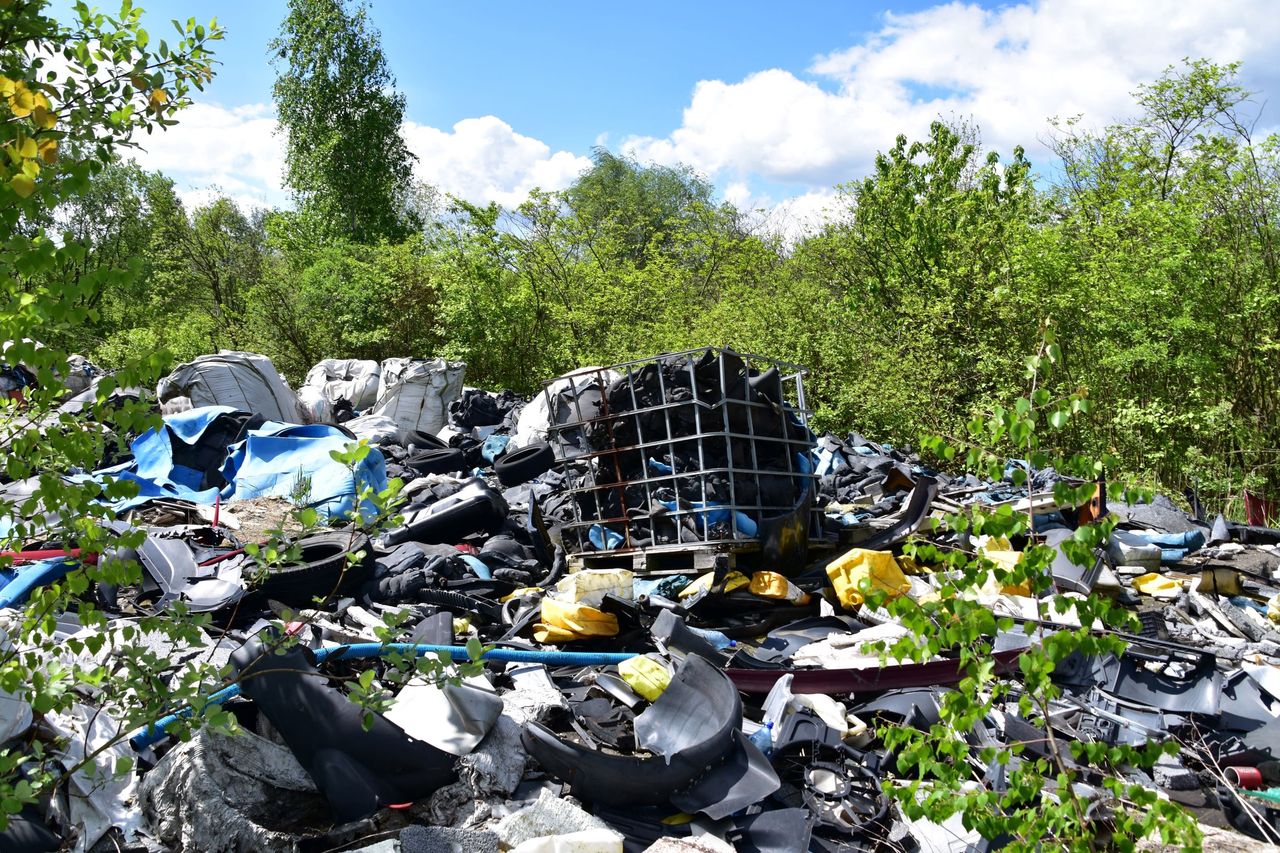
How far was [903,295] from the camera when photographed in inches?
471

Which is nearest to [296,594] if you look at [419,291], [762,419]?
[762,419]

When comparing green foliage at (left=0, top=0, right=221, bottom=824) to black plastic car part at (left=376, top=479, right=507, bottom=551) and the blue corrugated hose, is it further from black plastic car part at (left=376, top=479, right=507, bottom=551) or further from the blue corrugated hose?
black plastic car part at (left=376, top=479, right=507, bottom=551)

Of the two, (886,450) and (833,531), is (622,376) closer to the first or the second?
(833,531)

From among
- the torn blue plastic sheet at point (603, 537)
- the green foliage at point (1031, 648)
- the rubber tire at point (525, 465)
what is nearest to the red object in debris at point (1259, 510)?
the torn blue plastic sheet at point (603, 537)

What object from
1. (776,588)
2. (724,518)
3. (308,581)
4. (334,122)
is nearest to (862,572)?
(776,588)

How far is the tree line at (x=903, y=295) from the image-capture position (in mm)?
9273

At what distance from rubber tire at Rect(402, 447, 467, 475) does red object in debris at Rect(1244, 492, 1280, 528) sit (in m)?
7.45

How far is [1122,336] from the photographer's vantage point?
962 cm

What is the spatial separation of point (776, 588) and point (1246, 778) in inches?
92.4

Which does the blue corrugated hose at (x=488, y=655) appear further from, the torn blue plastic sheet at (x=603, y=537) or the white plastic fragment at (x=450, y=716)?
the torn blue plastic sheet at (x=603, y=537)

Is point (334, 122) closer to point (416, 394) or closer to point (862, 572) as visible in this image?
point (416, 394)

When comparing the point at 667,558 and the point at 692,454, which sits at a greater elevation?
the point at 692,454

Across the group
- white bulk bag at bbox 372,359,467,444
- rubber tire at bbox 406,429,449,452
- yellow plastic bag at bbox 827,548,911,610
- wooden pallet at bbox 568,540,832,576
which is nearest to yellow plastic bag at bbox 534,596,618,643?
wooden pallet at bbox 568,540,832,576

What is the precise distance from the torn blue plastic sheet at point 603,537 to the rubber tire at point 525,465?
1.77 metres
